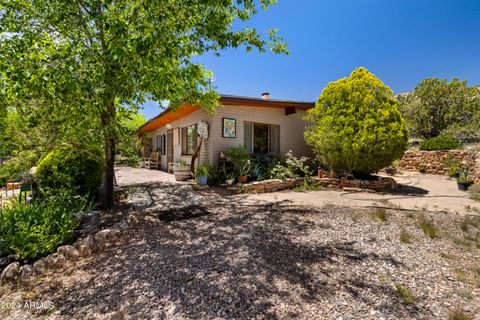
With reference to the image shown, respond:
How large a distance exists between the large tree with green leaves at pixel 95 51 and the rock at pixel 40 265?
2.01 m

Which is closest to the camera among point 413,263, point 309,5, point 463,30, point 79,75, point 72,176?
point 413,263

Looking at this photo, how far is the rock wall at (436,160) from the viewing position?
7.69 meters

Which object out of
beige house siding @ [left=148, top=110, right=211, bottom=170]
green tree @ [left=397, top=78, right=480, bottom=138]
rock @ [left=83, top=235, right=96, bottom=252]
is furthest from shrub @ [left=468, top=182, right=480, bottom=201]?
green tree @ [left=397, top=78, right=480, bottom=138]

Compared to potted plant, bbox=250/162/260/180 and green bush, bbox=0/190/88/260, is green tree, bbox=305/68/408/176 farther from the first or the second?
green bush, bbox=0/190/88/260

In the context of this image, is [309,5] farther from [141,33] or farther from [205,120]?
[141,33]

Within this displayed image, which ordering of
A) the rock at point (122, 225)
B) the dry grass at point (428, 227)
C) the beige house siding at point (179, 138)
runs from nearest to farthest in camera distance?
the dry grass at point (428, 227)
the rock at point (122, 225)
the beige house siding at point (179, 138)

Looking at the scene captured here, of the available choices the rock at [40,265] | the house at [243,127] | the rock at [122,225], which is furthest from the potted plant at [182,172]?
the rock at [40,265]

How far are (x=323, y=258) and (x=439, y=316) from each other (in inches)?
43.3

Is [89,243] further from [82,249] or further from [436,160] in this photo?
[436,160]

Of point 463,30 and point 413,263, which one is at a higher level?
point 463,30

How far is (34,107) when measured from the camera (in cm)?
375

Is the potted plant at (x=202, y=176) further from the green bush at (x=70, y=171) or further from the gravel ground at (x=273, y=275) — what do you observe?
the gravel ground at (x=273, y=275)

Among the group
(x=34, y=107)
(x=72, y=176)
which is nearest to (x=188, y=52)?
(x=34, y=107)

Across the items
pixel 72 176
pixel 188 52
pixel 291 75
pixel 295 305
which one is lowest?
pixel 295 305
